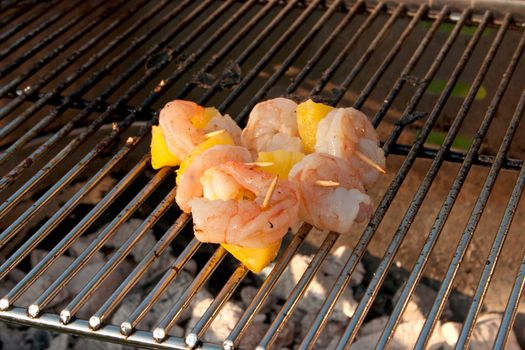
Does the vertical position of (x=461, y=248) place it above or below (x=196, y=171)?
below

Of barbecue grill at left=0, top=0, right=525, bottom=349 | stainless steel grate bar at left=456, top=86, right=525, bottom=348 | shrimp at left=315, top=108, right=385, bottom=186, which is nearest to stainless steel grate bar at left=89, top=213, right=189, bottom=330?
barbecue grill at left=0, top=0, right=525, bottom=349

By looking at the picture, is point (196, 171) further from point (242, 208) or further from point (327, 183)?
point (327, 183)

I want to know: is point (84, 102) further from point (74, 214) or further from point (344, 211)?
point (344, 211)

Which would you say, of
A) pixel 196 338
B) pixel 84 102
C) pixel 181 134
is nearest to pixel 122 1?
pixel 84 102

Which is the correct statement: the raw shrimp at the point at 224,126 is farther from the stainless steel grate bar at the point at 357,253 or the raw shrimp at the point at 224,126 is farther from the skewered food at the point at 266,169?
the stainless steel grate bar at the point at 357,253

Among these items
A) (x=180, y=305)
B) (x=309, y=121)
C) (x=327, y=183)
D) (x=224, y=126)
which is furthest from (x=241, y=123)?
(x=180, y=305)

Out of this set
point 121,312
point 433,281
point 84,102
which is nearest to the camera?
point 84,102
